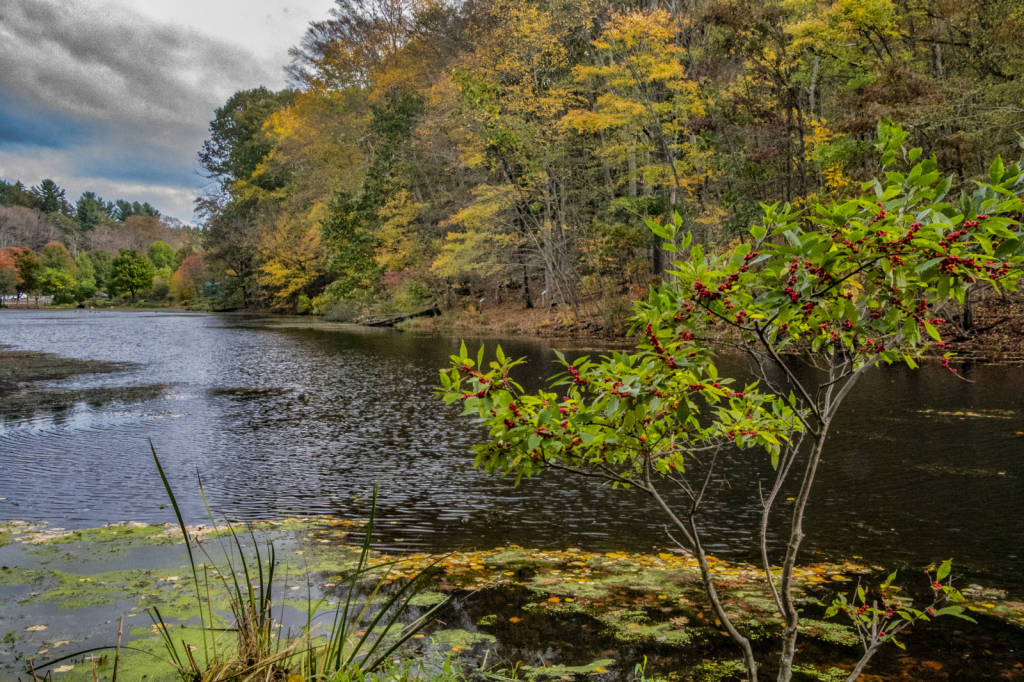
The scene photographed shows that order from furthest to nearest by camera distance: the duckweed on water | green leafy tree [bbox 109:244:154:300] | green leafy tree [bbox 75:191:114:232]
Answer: green leafy tree [bbox 75:191:114:232]
green leafy tree [bbox 109:244:154:300]
the duckweed on water

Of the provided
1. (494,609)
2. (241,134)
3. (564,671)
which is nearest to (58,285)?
(241,134)

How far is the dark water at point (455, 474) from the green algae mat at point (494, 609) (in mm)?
616

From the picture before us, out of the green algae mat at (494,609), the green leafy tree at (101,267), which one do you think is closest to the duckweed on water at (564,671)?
the green algae mat at (494,609)

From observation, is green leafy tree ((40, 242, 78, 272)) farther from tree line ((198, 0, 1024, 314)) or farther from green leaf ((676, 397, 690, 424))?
green leaf ((676, 397, 690, 424))

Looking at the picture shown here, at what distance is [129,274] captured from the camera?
6888 cm

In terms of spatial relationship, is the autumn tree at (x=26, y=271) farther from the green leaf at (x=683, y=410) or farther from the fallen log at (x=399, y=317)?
the green leaf at (x=683, y=410)

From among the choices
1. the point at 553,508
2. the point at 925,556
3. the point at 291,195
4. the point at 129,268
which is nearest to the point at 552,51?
the point at 553,508

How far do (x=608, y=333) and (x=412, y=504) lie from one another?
16145 millimetres

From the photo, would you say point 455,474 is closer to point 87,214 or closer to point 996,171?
point 996,171

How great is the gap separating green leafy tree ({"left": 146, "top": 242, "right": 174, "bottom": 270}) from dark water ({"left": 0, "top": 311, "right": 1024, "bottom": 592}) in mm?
76053

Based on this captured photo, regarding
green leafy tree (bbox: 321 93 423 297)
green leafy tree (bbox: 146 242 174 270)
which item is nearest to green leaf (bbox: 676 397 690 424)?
green leafy tree (bbox: 321 93 423 297)

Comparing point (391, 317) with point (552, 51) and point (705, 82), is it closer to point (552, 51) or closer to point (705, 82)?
point (552, 51)

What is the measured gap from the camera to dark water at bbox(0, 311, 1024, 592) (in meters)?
6.07

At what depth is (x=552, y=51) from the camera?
2175 cm
